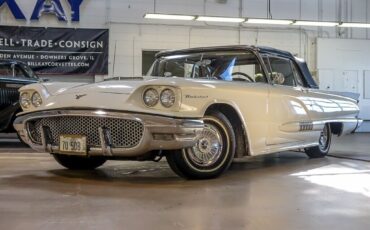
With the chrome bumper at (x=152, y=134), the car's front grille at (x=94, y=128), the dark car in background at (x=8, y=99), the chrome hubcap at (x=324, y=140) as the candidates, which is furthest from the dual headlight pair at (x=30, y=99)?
the chrome hubcap at (x=324, y=140)

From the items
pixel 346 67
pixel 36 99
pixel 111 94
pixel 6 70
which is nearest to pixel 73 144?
pixel 111 94

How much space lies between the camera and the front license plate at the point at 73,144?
4289 mm

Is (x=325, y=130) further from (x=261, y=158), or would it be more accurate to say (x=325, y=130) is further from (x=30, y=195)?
(x=30, y=195)

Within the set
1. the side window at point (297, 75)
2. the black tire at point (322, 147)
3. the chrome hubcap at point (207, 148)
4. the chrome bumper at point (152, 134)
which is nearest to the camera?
the chrome bumper at point (152, 134)

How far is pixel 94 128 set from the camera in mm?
4297

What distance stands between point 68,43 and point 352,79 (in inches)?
332

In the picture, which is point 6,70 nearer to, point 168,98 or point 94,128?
point 94,128

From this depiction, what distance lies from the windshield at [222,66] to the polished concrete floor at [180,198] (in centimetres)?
103

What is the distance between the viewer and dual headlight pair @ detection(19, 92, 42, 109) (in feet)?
15.4

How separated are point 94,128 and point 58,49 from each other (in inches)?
377

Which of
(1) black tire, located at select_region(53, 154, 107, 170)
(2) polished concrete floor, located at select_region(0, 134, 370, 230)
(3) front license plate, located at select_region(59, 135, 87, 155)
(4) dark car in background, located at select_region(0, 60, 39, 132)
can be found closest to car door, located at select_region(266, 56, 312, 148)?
(2) polished concrete floor, located at select_region(0, 134, 370, 230)

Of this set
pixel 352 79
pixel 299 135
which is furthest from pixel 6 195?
pixel 352 79

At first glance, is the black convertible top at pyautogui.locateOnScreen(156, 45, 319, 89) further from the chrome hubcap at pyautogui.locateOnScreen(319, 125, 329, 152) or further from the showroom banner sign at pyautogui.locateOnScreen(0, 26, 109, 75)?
the showroom banner sign at pyautogui.locateOnScreen(0, 26, 109, 75)

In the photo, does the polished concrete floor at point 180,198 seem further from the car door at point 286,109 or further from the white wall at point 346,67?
the white wall at point 346,67
